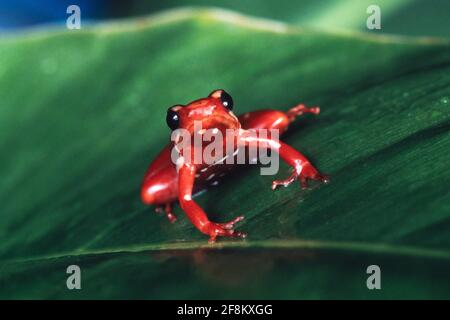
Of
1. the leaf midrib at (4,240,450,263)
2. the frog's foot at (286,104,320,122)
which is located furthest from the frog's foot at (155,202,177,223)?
the frog's foot at (286,104,320,122)

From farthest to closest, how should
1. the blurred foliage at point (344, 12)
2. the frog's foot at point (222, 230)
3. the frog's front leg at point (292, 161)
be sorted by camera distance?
the blurred foliage at point (344, 12)
the frog's front leg at point (292, 161)
the frog's foot at point (222, 230)

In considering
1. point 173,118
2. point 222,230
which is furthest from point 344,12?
point 222,230

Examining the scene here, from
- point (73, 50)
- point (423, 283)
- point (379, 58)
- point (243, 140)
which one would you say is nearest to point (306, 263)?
point (423, 283)

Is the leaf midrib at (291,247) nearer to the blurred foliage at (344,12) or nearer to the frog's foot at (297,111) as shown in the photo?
the frog's foot at (297,111)

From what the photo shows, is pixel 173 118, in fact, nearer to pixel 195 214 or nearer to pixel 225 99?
pixel 225 99

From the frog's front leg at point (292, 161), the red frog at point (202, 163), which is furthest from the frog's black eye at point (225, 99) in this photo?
the frog's front leg at point (292, 161)
